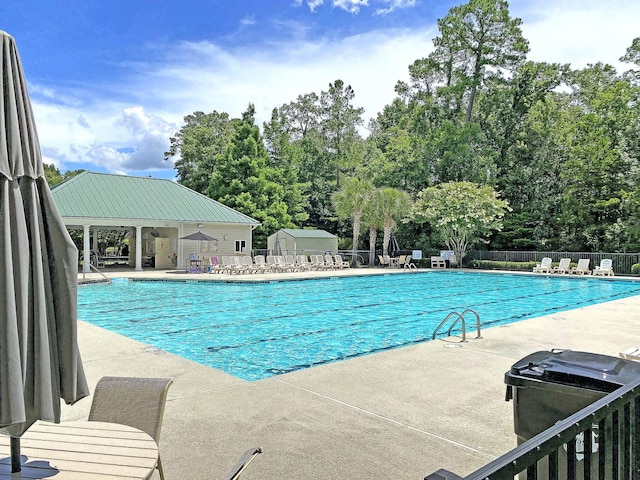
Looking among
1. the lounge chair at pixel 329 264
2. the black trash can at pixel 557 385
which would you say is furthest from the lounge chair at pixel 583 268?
the black trash can at pixel 557 385

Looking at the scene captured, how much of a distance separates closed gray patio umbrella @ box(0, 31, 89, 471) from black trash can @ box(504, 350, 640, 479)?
7.93 feet

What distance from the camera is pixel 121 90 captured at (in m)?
29.1

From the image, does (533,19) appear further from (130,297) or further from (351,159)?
(130,297)

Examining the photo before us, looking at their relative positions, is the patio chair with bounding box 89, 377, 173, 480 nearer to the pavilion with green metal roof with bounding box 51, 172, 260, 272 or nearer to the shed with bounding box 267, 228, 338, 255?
the pavilion with green metal roof with bounding box 51, 172, 260, 272

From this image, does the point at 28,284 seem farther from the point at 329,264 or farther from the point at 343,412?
the point at 329,264

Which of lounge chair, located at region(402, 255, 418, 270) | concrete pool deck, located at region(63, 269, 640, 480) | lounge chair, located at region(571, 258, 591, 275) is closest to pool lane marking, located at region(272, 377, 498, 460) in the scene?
concrete pool deck, located at region(63, 269, 640, 480)

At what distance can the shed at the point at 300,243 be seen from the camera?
30141mm

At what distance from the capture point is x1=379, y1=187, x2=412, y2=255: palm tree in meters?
29.6

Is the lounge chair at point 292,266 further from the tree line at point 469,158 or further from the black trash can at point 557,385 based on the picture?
the black trash can at point 557,385

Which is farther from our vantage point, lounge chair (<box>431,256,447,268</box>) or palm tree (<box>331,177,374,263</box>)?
palm tree (<box>331,177,374,263</box>)

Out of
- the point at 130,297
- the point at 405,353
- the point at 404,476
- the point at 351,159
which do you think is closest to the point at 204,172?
the point at 351,159

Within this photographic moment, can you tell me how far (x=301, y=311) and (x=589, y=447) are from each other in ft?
38.5

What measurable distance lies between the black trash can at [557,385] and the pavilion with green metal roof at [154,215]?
71.1 ft

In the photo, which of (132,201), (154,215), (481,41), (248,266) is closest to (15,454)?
(248,266)
